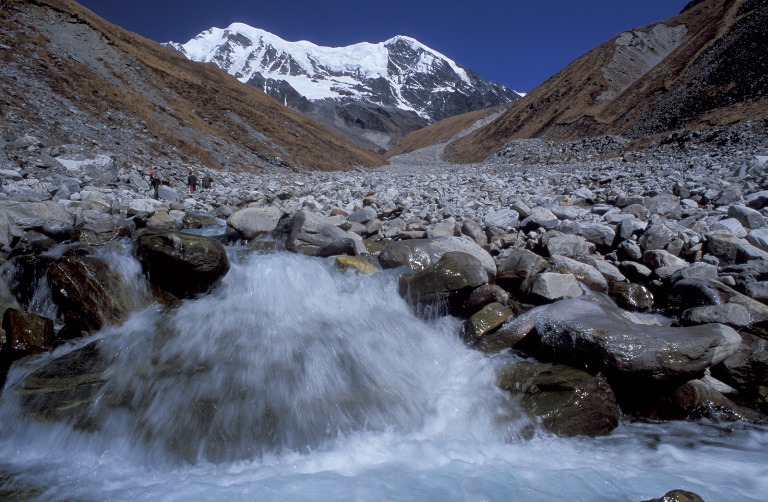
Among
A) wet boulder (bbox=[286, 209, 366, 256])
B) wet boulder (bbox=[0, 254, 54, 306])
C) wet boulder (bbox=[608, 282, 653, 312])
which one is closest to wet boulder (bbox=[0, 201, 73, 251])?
wet boulder (bbox=[0, 254, 54, 306])

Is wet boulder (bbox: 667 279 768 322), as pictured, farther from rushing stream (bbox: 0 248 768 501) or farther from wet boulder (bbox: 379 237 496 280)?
wet boulder (bbox: 379 237 496 280)

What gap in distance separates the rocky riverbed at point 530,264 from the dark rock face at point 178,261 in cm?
2

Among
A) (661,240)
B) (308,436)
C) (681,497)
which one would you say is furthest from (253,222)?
(681,497)

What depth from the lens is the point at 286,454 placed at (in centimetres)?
351

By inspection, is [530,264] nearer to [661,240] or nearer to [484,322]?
[484,322]

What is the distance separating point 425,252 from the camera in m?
6.27

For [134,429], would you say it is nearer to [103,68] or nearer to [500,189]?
[500,189]

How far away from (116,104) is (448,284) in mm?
19137

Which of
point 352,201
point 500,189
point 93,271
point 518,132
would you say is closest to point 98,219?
point 93,271

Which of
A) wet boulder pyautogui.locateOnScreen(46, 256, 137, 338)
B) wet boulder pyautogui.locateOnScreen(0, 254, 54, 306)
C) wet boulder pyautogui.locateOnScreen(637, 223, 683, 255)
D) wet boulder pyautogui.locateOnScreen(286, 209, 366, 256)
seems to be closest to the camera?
wet boulder pyautogui.locateOnScreen(46, 256, 137, 338)

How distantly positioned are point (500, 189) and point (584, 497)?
881cm

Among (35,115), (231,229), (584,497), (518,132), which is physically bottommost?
(584,497)

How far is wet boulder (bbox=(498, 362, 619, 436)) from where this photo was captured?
3.68 meters

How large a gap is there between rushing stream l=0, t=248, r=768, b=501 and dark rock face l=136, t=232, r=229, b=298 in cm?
56
